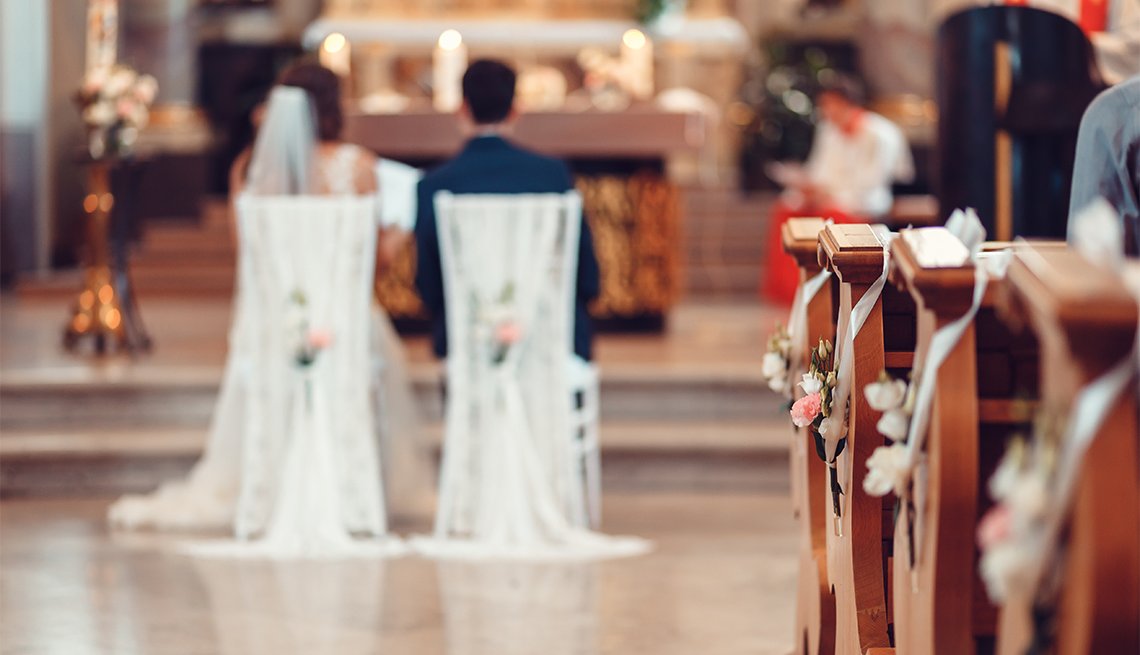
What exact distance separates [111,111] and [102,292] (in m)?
0.85

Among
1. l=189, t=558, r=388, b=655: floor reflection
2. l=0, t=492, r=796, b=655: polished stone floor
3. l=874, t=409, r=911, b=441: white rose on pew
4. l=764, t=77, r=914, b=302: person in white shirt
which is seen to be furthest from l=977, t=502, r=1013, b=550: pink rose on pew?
l=764, t=77, r=914, b=302: person in white shirt

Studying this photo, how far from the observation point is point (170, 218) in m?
13.3

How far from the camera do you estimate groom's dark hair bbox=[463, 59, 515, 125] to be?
18.1 feet

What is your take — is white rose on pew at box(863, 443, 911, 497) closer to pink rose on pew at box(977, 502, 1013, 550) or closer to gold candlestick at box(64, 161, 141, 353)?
pink rose on pew at box(977, 502, 1013, 550)

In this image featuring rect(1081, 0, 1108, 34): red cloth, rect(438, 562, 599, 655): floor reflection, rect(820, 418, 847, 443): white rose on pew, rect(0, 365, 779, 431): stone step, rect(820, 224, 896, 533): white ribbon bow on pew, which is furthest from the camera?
rect(0, 365, 779, 431): stone step

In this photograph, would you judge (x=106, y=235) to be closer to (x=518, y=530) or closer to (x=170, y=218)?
(x=518, y=530)

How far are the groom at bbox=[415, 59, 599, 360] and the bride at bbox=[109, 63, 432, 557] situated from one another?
0.28 metres

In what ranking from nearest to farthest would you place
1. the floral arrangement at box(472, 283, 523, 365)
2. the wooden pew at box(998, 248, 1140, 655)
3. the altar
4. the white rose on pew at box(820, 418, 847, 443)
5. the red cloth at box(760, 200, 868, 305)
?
the wooden pew at box(998, 248, 1140, 655)
the white rose on pew at box(820, 418, 847, 443)
the floral arrangement at box(472, 283, 523, 365)
the altar
the red cloth at box(760, 200, 868, 305)

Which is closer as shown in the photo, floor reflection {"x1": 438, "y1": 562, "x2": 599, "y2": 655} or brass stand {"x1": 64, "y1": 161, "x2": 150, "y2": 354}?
floor reflection {"x1": 438, "y1": 562, "x2": 599, "y2": 655}

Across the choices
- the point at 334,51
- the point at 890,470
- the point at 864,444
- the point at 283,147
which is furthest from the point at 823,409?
the point at 334,51

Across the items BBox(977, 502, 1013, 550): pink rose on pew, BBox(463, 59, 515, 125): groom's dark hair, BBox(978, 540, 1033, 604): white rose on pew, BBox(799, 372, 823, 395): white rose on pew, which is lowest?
BBox(799, 372, 823, 395): white rose on pew

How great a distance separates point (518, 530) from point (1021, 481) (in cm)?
377

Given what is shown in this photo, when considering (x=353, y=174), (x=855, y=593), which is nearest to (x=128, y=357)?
(x=353, y=174)

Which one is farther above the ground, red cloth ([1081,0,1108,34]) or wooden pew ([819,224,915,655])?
red cloth ([1081,0,1108,34])
